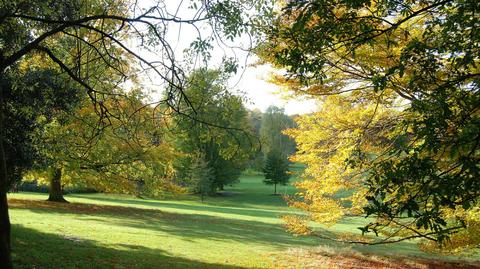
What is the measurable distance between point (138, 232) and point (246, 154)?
1153 centimetres

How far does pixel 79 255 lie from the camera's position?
10438 millimetres

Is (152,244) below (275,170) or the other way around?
below

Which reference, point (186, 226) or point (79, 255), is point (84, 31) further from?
point (186, 226)

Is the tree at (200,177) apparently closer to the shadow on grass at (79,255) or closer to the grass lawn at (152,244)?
the grass lawn at (152,244)

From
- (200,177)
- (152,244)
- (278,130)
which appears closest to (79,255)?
(152,244)

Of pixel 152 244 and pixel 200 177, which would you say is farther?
pixel 200 177

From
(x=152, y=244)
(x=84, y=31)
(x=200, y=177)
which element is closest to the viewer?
(x=84, y=31)

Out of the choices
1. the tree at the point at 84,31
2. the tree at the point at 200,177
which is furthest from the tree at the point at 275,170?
the tree at the point at 84,31

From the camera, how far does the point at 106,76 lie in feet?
33.1

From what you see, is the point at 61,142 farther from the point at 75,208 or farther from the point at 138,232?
the point at 75,208

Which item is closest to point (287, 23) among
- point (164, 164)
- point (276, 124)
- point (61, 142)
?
point (61, 142)

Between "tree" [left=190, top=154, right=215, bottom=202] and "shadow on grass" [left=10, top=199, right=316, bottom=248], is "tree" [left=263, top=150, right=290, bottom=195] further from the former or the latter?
"shadow on grass" [left=10, top=199, right=316, bottom=248]

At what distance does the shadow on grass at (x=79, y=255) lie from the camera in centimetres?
924

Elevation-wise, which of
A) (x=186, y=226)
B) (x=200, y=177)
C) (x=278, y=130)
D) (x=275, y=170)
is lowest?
(x=186, y=226)
